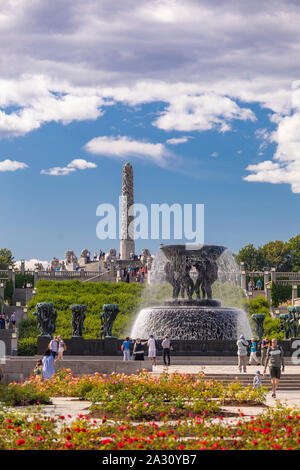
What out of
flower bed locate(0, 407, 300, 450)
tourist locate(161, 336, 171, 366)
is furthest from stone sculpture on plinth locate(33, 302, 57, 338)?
flower bed locate(0, 407, 300, 450)

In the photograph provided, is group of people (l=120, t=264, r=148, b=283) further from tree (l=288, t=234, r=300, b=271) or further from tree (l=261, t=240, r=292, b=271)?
Result: tree (l=261, t=240, r=292, b=271)

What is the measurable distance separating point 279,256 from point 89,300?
59.1 m

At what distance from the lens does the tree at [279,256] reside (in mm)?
107438

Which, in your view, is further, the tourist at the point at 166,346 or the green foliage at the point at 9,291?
the green foliage at the point at 9,291

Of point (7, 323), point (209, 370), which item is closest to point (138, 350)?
point (209, 370)

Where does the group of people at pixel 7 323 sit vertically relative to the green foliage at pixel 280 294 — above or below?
below

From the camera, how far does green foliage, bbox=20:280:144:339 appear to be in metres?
46.7

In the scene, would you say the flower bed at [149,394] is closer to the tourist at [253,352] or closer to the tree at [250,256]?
the tourist at [253,352]

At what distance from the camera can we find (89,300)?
53.5 meters

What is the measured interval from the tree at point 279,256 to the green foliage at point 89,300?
5267 centimetres

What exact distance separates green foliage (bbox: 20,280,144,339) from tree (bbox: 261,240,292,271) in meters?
52.7

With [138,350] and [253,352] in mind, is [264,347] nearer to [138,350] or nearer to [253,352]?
[253,352]

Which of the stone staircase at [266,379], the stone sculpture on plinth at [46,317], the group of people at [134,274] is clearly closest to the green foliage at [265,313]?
the group of people at [134,274]
